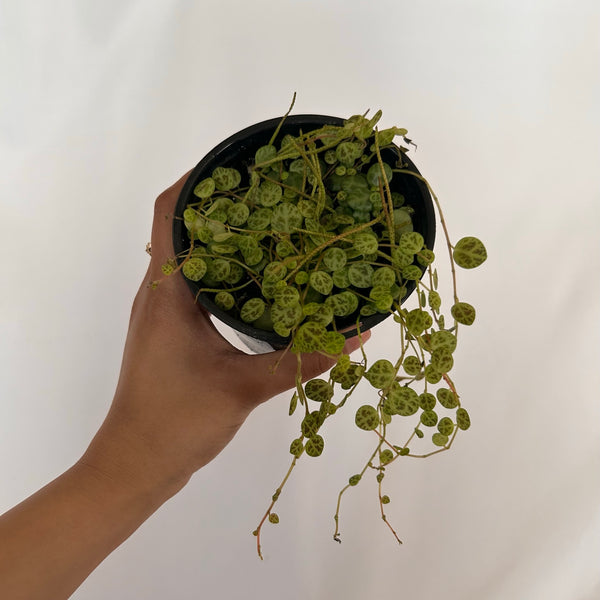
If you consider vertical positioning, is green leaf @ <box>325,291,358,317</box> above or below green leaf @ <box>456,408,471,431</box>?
above

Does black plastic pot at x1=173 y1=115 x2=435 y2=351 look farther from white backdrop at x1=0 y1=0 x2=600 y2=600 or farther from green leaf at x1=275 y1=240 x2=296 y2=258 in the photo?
white backdrop at x1=0 y1=0 x2=600 y2=600

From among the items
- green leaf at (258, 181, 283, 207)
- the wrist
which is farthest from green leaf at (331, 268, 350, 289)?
the wrist

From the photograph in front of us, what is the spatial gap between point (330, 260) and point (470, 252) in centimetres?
13

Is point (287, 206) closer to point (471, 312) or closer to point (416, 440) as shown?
point (471, 312)

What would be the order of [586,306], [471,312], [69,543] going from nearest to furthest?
[471,312] → [69,543] → [586,306]

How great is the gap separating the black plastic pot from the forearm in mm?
291

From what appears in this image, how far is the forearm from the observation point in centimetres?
72

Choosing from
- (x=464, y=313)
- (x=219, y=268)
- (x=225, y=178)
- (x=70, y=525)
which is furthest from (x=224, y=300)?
(x=70, y=525)

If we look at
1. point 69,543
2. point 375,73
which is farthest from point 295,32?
point 69,543

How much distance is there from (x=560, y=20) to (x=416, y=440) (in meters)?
0.80

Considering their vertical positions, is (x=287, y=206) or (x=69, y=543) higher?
(x=287, y=206)

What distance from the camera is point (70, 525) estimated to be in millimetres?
754

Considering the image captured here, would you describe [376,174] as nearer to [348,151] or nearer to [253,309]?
[348,151]

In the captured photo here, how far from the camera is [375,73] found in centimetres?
110
